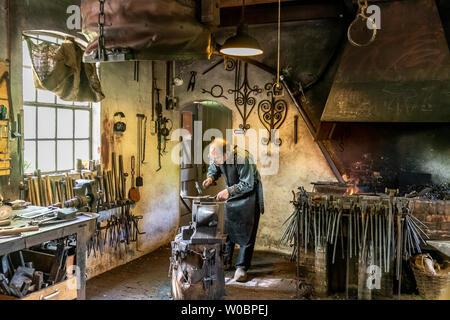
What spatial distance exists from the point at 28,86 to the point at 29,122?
37 centimetres

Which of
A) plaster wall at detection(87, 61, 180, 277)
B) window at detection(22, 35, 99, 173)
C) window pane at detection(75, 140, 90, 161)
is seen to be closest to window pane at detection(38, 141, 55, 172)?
window at detection(22, 35, 99, 173)

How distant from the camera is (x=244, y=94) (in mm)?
6078

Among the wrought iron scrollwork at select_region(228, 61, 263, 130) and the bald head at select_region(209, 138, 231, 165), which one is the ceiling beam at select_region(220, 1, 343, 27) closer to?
the wrought iron scrollwork at select_region(228, 61, 263, 130)

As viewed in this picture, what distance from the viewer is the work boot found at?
15.6ft

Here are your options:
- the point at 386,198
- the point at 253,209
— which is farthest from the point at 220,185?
the point at 386,198

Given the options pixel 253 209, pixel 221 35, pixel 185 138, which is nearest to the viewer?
pixel 253 209

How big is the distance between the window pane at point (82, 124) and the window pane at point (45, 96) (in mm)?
409

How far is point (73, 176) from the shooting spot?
14.6 feet

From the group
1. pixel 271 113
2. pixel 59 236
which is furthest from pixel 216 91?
pixel 59 236

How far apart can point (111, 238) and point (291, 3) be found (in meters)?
4.11

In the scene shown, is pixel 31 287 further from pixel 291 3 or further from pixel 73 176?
pixel 291 3

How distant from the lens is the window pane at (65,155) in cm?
445

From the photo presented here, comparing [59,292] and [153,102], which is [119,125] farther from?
[59,292]

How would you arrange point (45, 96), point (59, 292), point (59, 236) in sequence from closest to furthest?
point (59, 236), point (59, 292), point (45, 96)
